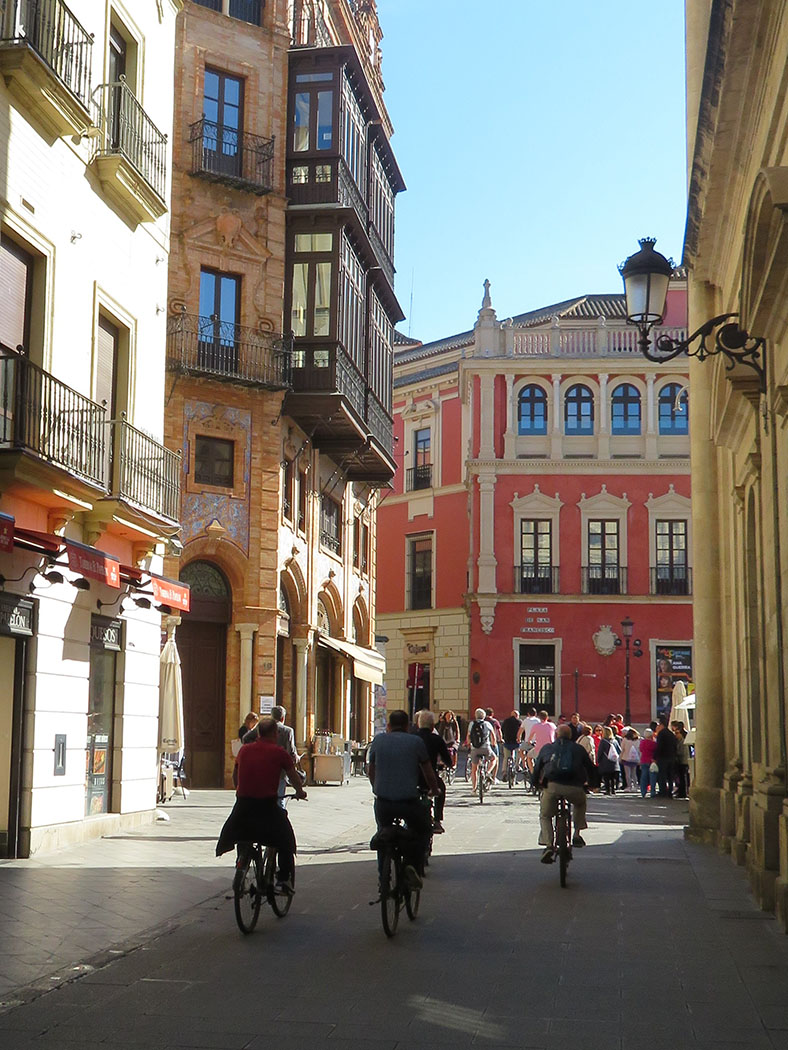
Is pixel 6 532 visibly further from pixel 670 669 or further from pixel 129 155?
pixel 670 669

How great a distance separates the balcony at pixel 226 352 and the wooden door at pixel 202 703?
5020 mm

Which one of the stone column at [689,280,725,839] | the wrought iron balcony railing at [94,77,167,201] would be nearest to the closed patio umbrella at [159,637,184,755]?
the wrought iron balcony railing at [94,77,167,201]

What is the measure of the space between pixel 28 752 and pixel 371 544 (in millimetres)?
24528

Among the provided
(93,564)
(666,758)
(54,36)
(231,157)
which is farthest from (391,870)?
(231,157)

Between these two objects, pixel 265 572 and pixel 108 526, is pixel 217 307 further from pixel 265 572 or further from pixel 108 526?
pixel 108 526

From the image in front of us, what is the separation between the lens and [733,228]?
15086 millimetres

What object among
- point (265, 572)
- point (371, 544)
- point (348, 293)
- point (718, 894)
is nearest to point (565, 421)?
point (371, 544)

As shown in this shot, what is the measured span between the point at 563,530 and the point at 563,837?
3553 cm

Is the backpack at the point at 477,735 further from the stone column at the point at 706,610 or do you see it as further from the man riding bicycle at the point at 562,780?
the man riding bicycle at the point at 562,780

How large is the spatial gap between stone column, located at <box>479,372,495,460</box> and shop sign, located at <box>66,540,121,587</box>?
3352 cm

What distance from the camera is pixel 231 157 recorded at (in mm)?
28406

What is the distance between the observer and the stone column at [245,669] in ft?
88.8

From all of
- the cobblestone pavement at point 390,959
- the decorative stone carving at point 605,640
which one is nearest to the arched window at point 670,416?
the decorative stone carving at point 605,640

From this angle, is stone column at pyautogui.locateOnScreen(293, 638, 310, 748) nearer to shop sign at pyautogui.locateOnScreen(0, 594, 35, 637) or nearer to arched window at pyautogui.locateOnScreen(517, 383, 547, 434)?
shop sign at pyautogui.locateOnScreen(0, 594, 35, 637)
